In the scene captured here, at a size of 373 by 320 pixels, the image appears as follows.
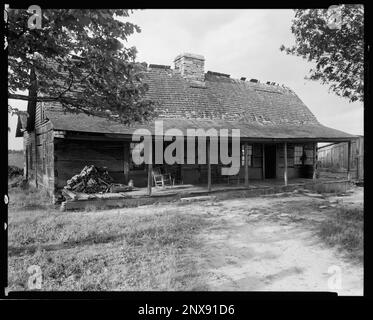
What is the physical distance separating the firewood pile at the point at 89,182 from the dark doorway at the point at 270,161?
880cm

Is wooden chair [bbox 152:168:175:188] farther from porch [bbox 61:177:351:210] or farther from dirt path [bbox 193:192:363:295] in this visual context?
dirt path [bbox 193:192:363:295]

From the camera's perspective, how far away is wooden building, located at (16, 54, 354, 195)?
954 centimetres

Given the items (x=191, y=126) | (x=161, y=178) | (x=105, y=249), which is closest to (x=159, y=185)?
(x=161, y=178)

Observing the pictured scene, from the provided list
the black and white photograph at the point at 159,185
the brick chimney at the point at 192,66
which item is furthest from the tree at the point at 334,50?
the brick chimney at the point at 192,66

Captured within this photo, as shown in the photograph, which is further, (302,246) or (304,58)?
(304,58)

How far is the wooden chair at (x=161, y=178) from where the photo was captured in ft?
36.2

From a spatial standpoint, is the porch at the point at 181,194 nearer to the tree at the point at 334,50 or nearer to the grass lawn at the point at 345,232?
the grass lawn at the point at 345,232

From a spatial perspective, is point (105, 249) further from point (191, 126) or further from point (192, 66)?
point (192, 66)

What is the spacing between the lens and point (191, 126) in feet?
35.9

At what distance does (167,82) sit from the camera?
44.5ft
